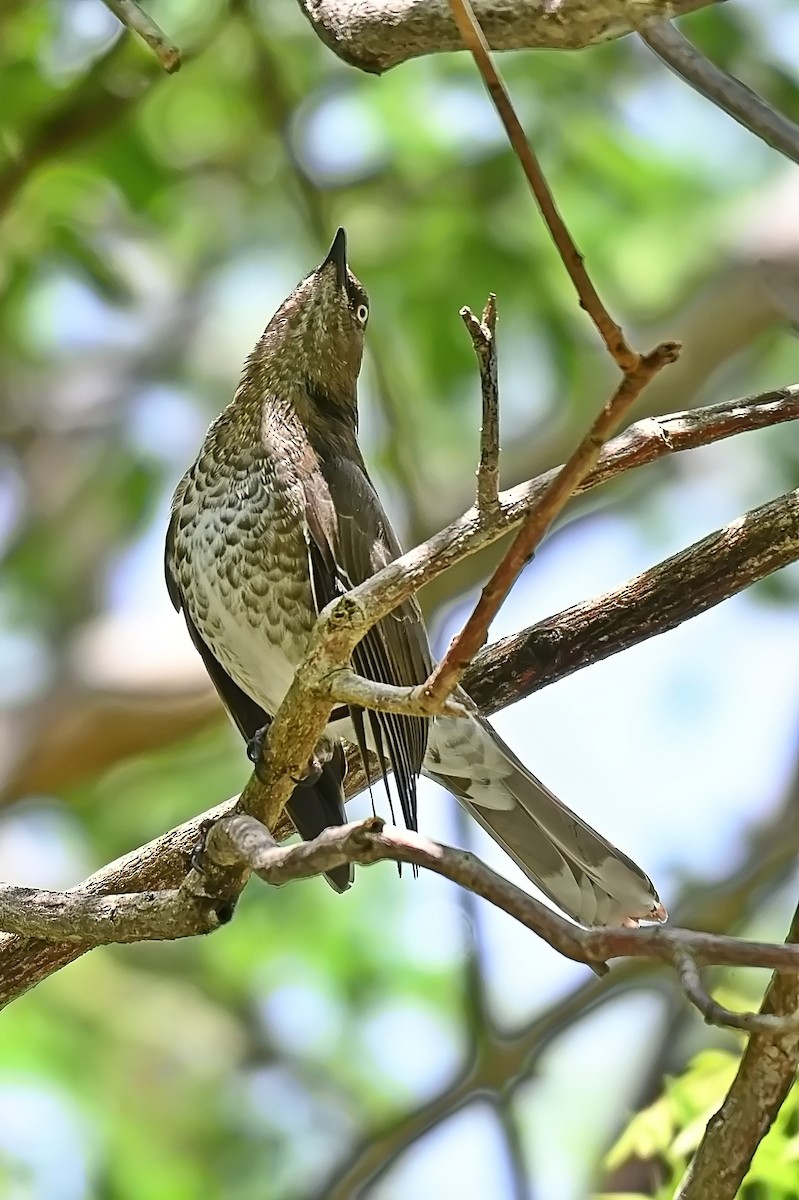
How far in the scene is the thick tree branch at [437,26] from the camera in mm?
3121

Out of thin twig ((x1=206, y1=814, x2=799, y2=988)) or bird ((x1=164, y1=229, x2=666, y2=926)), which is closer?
thin twig ((x1=206, y1=814, x2=799, y2=988))

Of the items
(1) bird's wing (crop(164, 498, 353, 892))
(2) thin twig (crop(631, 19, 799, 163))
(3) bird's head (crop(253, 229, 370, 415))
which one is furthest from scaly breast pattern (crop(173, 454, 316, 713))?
(2) thin twig (crop(631, 19, 799, 163))

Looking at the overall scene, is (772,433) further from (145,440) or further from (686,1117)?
(686,1117)

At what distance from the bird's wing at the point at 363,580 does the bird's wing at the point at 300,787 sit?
23cm

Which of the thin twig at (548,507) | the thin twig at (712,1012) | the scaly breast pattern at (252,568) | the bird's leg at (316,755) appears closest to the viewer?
the thin twig at (712,1012)

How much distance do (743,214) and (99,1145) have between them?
17.6ft

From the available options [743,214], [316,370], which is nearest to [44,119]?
[316,370]

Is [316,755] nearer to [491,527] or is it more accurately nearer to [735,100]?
[491,527]

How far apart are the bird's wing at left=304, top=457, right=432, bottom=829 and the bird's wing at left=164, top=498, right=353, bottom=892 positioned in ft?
0.75

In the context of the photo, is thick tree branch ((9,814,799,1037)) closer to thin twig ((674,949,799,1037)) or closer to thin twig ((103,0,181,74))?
thin twig ((674,949,799,1037))

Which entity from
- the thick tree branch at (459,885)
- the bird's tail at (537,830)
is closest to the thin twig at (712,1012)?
the thick tree branch at (459,885)

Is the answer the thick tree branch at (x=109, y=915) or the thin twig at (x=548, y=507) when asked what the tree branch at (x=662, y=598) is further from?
the thin twig at (x=548, y=507)

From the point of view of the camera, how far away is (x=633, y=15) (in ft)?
7.80

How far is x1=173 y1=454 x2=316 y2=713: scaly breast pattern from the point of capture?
3.96 metres
